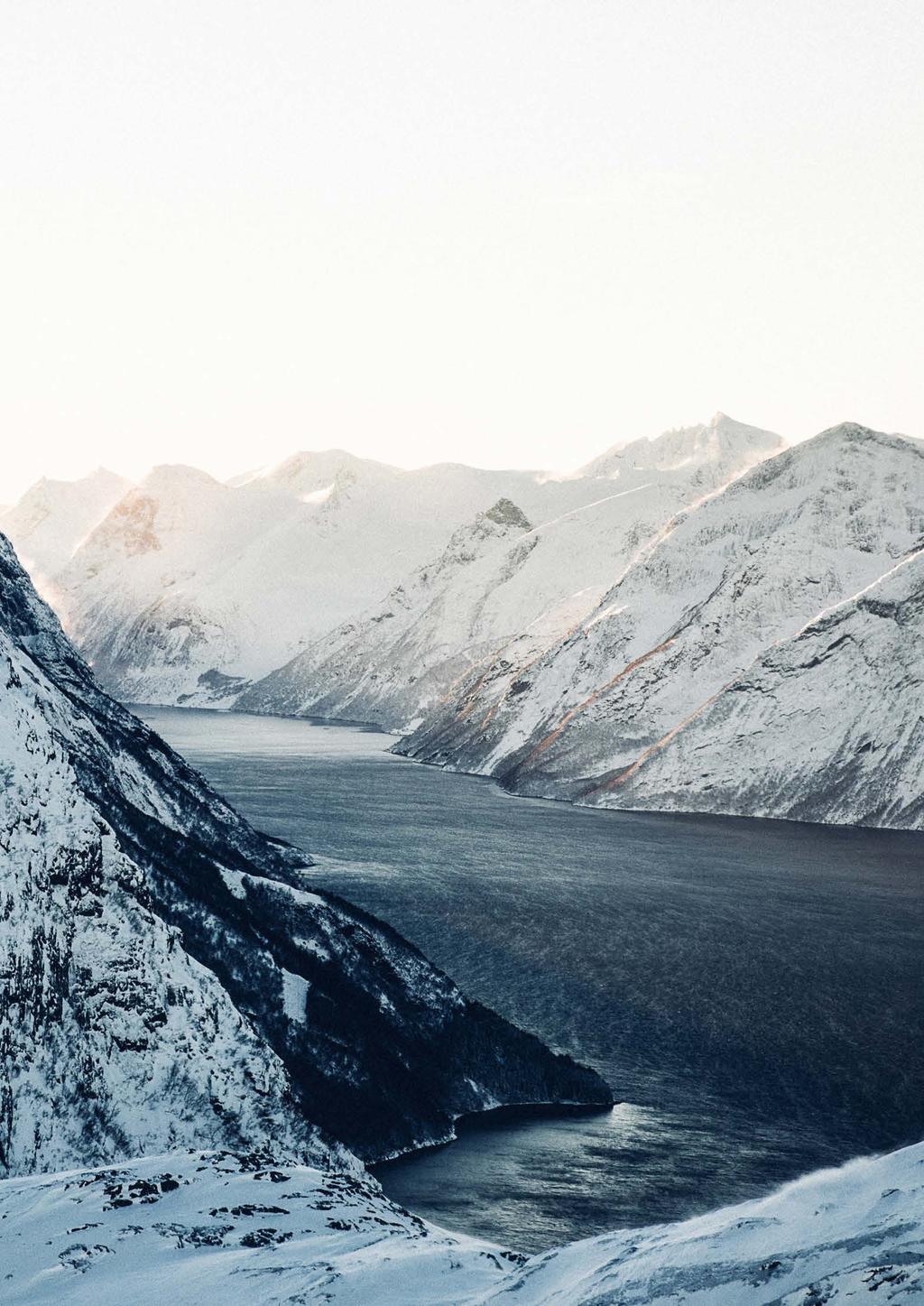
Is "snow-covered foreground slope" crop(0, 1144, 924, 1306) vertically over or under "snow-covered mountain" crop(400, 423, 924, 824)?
under

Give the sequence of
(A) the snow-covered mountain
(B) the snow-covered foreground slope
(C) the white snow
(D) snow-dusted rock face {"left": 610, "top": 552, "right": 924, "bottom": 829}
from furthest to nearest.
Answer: (A) the snow-covered mountain → (D) snow-dusted rock face {"left": 610, "top": 552, "right": 924, "bottom": 829} → (C) the white snow → (B) the snow-covered foreground slope

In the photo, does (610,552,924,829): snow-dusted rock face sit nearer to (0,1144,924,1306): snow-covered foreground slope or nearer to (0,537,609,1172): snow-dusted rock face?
(0,537,609,1172): snow-dusted rock face

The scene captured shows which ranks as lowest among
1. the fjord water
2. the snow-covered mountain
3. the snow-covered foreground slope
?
the fjord water

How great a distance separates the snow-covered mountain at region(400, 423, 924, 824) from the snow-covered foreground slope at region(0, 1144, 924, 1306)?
112m

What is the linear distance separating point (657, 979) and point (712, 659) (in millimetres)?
98025

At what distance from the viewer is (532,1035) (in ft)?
180

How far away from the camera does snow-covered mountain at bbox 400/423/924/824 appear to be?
144125mm

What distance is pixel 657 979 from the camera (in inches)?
2788

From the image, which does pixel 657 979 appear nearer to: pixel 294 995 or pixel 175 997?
pixel 294 995

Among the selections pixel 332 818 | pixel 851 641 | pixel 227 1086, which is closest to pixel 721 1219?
pixel 227 1086

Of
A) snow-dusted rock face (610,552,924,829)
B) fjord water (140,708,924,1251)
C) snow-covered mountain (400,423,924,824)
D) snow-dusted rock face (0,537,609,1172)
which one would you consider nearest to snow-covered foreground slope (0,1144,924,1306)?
snow-dusted rock face (0,537,609,1172)

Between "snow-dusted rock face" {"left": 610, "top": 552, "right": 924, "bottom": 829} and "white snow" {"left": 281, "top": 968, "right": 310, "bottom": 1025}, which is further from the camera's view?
"snow-dusted rock face" {"left": 610, "top": 552, "right": 924, "bottom": 829}

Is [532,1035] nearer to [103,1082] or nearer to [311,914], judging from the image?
[311,914]

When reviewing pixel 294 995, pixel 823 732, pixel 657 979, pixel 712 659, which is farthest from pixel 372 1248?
pixel 712 659
